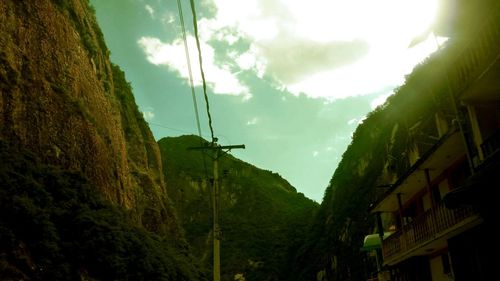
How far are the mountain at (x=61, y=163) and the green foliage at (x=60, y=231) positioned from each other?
7cm

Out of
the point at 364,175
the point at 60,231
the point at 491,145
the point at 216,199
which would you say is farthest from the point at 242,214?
the point at 491,145

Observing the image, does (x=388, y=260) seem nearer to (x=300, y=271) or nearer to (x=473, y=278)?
(x=473, y=278)

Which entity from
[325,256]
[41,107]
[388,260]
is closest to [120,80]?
[41,107]

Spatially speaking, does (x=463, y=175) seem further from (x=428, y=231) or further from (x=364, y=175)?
(x=364, y=175)

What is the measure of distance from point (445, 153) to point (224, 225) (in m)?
98.5

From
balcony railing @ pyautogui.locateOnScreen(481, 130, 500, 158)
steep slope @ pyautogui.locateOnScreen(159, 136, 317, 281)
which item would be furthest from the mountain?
steep slope @ pyautogui.locateOnScreen(159, 136, 317, 281)

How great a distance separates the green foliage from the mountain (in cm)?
7

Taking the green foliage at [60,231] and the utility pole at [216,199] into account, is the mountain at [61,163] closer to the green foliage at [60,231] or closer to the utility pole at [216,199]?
the green foliage at [60,231]

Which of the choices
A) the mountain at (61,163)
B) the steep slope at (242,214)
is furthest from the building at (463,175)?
the steep slope at (242,214)

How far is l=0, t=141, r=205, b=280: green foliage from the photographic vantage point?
22.7m

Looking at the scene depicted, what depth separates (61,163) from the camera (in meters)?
33.3

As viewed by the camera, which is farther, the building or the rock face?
the rock face

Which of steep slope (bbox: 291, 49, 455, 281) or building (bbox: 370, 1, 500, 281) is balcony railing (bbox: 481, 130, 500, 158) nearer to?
building (bbox: 370, 1, 500, 281)

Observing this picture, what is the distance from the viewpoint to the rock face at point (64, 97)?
1209 inches
